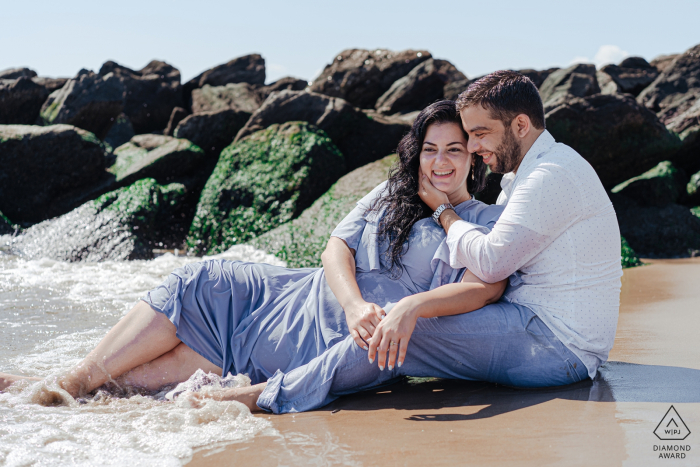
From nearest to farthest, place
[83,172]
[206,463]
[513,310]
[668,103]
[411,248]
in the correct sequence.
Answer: [206,463], [513,310], [411,248], [83,172], [668,103]

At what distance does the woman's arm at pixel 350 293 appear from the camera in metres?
2.98

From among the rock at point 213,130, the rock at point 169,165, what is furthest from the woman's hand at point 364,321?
the rock at point 213,130

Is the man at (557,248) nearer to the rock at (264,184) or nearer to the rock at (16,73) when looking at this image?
the rock at (264,184)

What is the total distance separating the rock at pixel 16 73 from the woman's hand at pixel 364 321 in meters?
25.2

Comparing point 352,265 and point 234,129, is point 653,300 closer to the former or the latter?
point 352,265

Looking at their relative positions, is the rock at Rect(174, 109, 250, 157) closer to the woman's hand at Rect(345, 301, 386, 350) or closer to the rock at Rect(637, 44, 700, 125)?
the woman's hand at Rect(345, 301, 386, 350)

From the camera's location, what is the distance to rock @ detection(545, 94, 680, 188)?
30.7 ft

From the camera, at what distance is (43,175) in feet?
37.4

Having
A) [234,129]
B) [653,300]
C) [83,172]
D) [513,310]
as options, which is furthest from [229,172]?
[513,310]

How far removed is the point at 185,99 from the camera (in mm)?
23922

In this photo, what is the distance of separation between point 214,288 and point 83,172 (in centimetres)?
926

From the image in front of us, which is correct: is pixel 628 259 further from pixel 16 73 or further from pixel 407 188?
pixel 16 73

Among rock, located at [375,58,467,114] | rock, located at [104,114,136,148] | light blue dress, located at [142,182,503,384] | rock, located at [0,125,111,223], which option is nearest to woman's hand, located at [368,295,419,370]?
light blue dress, located at [142,182,503,384]

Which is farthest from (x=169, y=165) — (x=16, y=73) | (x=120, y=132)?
(x=16, y=73)
